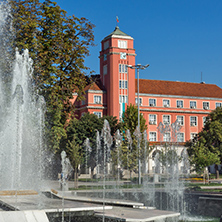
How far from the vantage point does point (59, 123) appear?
898 inches

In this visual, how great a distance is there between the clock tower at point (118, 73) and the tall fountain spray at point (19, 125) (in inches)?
1452

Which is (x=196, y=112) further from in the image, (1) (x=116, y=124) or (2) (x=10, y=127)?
(2) (x=10, y=127)

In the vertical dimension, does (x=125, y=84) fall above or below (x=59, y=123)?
above

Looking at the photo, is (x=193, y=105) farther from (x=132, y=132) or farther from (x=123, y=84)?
(x=132, y=132)

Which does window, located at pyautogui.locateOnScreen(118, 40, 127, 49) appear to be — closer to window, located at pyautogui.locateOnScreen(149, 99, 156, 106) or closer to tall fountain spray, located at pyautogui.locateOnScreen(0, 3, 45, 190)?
window, located at pyautogui.locateOnScreen(149, 99, 156, 106)

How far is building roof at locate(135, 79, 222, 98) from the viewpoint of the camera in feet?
214

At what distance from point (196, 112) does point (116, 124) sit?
57.3 ft

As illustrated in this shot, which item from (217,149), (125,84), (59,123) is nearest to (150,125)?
(125,84)

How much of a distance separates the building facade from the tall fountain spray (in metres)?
37.1

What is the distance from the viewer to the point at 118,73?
198 feet

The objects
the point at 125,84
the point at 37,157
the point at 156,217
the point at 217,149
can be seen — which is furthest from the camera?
the point at 125,84

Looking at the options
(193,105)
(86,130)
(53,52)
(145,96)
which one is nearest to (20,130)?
(53,52)

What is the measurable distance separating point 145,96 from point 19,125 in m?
47.5

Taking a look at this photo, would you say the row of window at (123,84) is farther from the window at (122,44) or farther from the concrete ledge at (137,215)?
the concrete ledge at (137,215)
